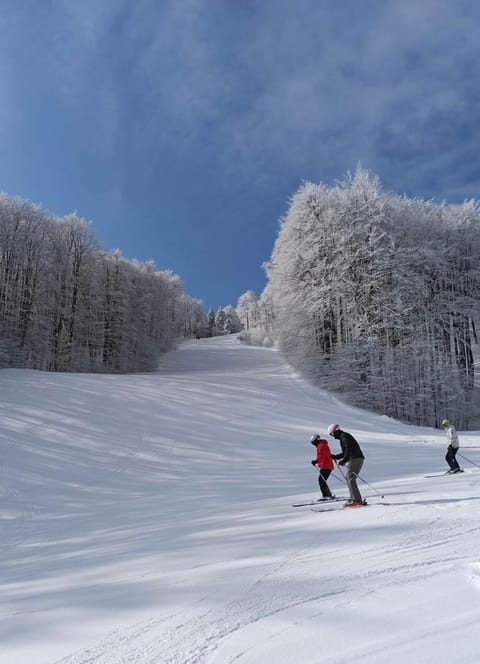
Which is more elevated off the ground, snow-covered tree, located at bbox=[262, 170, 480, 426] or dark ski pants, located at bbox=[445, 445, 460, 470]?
snow-covered tree, located at bbox=[262, 170, 480, 426]

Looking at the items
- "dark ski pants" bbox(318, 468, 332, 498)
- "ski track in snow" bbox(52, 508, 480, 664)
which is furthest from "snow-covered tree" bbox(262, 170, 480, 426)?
"ski track in snow" bbox(52, 508, 480, 664)

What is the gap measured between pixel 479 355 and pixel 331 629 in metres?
30.1

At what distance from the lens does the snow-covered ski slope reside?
2.79 metres

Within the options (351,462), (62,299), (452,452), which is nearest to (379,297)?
(452,452)

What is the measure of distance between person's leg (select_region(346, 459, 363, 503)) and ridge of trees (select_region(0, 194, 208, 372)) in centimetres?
2519

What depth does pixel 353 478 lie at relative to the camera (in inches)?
284

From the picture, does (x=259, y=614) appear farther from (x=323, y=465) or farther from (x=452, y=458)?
(x=452, y=458)

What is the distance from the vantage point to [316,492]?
8844mm

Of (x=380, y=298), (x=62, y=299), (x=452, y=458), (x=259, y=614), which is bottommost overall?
(x=452, y=458)

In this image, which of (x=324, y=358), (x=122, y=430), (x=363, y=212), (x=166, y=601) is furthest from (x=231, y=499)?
(x=363, y=212)

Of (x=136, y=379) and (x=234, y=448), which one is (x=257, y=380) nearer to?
(x=136, y=379)

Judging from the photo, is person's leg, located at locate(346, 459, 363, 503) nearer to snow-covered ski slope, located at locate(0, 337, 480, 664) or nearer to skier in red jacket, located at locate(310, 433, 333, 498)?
snow-covered ski slope, located at locate(0, 337, 480, 664)

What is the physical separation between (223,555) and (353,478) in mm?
3446

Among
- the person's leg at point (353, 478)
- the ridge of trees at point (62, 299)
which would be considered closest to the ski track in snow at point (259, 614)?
the person's leg at point (353, 478)
